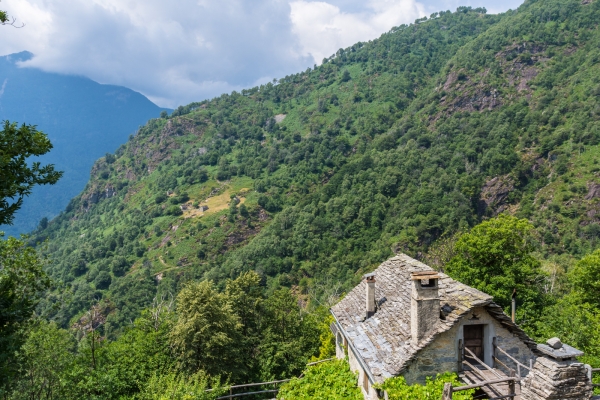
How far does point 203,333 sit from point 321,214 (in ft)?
287

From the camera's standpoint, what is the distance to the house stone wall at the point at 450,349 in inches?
451

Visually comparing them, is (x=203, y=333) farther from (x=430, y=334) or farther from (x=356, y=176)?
(x=356, y=176)

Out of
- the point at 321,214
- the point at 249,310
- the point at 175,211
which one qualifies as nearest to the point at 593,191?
the point at 321,214

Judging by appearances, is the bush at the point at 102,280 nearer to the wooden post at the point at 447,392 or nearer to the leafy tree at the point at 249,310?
the leafy tree at the point at 249,310

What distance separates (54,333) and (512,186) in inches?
3974

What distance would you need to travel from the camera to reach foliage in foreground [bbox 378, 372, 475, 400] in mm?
9773

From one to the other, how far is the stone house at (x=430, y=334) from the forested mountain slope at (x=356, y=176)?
4868 cm

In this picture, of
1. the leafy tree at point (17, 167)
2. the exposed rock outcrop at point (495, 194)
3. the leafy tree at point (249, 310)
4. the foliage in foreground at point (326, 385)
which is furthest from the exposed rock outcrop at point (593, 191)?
the leafy tree at point (17, 167)

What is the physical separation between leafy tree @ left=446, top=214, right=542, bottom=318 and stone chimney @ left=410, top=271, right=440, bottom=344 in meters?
17.5

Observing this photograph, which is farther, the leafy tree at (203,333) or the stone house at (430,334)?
the leafy tree at (203,333)

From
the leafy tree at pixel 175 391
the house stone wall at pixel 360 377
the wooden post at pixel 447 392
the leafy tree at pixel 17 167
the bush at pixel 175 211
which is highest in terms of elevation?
the bush at pixel 175 211

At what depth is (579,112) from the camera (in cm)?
9362

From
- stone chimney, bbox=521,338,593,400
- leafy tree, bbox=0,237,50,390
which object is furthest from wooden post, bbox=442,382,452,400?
leafy tree, bbox=0,237,50,390

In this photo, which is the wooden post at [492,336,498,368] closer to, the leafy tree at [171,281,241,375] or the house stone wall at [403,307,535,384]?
the house stone wall at [403,307,535,384]
